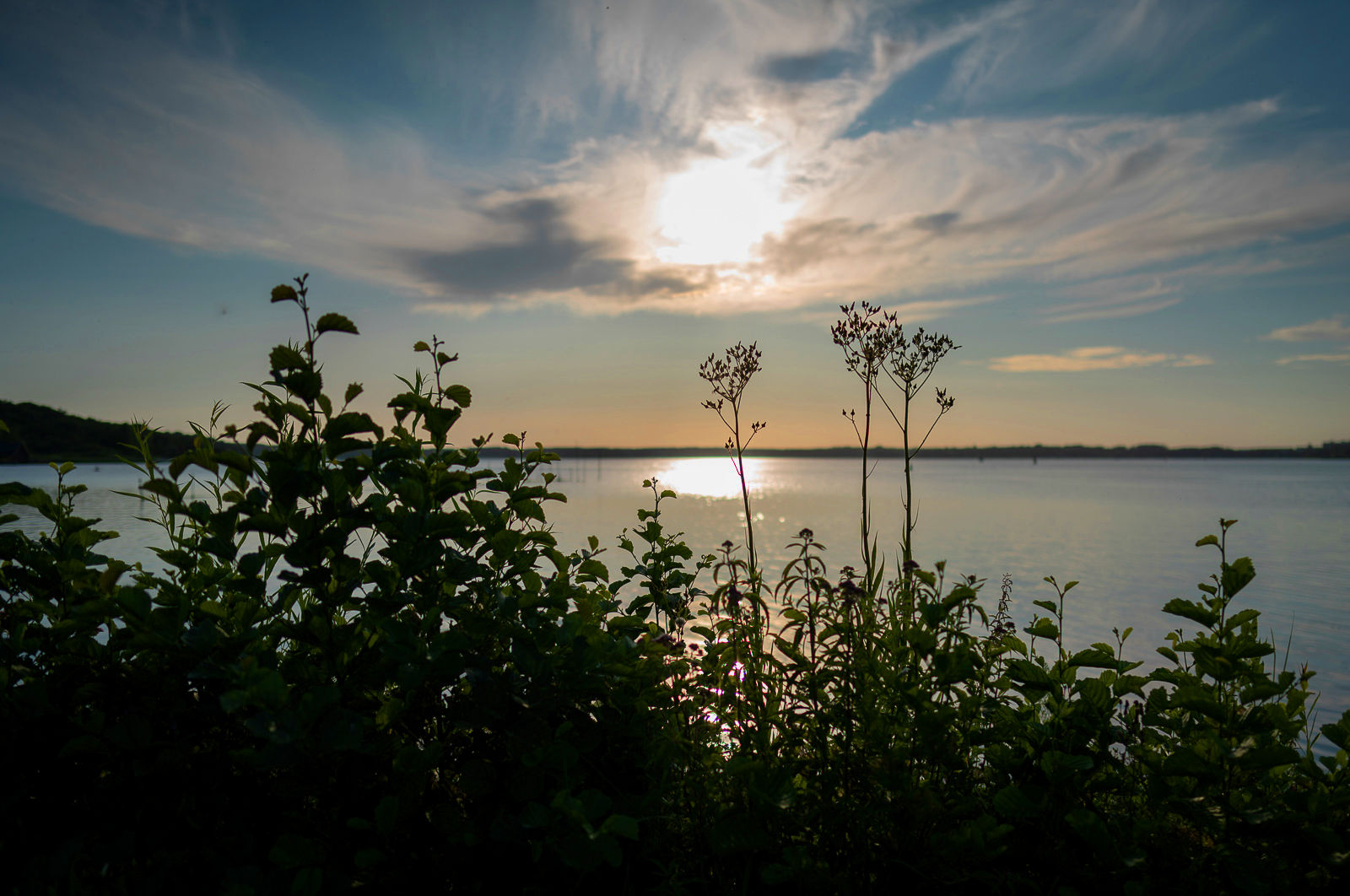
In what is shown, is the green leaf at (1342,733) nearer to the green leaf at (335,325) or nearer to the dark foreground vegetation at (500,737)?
the dark foreground vegetation at (500,737)

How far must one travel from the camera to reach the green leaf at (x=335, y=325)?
1.84 m

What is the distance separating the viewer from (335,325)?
6.09 ft

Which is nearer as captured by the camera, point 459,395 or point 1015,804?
point 1015,804

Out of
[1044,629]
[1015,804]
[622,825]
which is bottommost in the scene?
[1015,804]

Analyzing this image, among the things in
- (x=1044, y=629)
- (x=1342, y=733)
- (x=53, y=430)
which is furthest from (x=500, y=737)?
(x=53, y=430)

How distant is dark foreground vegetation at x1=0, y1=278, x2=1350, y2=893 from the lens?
5.56 ft

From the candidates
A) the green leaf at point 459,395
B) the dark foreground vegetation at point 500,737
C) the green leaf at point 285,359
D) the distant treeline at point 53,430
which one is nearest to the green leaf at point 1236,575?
the dark foreground vegetation at point 500,737

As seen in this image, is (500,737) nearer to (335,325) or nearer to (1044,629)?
(335,325)

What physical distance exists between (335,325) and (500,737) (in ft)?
4.19

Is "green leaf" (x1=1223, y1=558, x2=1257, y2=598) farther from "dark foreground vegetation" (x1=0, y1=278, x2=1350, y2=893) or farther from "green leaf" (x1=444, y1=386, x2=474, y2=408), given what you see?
"green leaf" (x1=444, y1=386, x2=474, y2=408)

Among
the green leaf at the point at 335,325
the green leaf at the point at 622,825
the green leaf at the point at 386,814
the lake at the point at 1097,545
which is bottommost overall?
the lake at the point at 1097,545

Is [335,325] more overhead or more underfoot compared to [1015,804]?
more overhead

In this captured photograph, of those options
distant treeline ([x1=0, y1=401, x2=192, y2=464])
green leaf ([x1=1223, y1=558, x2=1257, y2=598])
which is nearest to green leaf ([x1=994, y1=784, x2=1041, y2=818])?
green leaf ([x1=1223, y1=558, x2=1257, y2=598])

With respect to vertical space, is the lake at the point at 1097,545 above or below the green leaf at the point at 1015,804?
below
